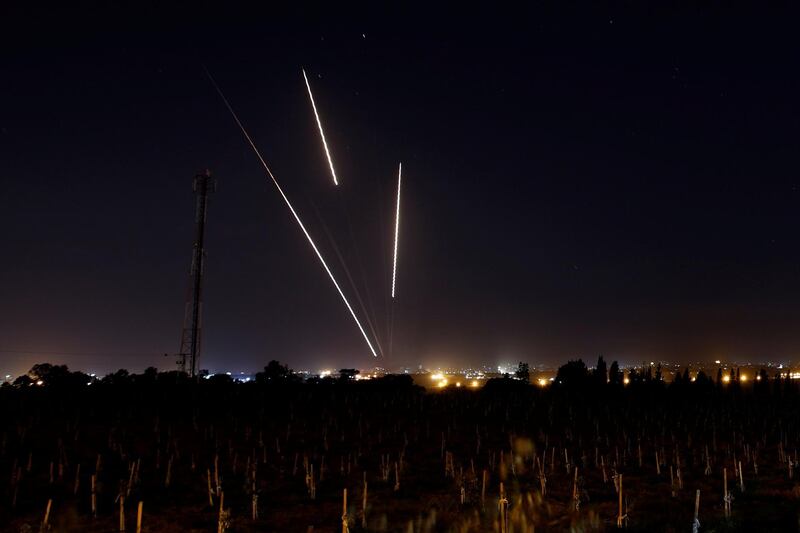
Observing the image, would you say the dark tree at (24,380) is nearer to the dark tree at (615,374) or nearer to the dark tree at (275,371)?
the dark tree at (275,371)

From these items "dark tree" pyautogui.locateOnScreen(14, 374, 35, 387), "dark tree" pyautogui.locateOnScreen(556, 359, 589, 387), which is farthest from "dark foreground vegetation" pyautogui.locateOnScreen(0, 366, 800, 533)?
"dark tree" pyautogui.locateOnScreen(556, 359, 589, 387)

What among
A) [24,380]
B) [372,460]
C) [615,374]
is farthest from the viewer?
[615,374]

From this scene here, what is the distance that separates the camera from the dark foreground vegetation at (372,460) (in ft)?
55.4

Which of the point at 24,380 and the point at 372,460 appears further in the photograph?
the point at 24,380

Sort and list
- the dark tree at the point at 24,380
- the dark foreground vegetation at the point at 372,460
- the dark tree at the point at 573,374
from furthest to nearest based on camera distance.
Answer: the dark tree at the point at 573,374 → the dark tree at the point at 24,380 → the dark foreground vegetation at the point at 372,460

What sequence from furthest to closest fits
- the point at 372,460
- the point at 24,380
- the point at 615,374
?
1. the point at 615,374
2. the point at 24,380
3. the point at 372,460

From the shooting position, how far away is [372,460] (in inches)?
A: 1014

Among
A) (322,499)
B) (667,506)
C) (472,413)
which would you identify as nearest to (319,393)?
(472,413)

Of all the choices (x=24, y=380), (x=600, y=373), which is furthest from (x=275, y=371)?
(x=600, y=373)

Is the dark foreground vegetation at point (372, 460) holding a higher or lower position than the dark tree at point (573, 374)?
lower

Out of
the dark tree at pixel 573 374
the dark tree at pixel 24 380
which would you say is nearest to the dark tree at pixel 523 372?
the dark tree at pixel 573 374

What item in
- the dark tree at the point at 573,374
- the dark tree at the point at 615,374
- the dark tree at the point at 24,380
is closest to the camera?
the dark tree at the point at 24,380

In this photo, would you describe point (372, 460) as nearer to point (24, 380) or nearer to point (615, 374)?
point (24, 380)

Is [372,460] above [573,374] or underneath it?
underneath
